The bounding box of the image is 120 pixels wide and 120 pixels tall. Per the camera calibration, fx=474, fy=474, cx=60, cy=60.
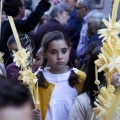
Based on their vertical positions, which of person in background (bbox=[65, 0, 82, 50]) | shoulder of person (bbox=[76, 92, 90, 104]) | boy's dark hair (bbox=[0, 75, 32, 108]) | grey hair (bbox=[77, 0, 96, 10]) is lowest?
person in background (bbox=[65, 0, 82, 50])

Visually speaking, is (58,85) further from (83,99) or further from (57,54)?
(83,99)

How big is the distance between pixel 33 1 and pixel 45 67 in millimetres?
6661

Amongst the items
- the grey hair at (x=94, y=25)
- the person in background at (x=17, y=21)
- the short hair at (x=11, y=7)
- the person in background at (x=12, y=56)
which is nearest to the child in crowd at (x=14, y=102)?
the person in background at (x=12, y=56)

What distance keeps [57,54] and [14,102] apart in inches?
76.7

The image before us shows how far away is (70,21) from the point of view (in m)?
5.73

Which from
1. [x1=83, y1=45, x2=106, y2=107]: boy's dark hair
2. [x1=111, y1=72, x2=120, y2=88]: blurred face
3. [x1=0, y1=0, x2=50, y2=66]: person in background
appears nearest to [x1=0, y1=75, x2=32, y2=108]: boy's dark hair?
[x1=111, y1=72, x2=120, y2=88]: blurred face

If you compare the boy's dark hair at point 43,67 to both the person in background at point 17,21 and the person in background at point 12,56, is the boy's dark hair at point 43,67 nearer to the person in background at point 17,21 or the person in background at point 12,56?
the person in background at point 12,56

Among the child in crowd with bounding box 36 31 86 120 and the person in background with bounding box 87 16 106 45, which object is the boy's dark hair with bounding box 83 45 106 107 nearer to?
the child in crowd with bounding box 36 31 86 120

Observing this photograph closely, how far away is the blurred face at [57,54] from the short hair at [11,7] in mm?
1567

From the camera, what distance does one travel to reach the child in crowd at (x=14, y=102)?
0.93 meters

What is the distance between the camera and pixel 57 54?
2889mm

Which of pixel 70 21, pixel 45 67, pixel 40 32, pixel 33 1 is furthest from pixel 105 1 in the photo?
pixel 45 67

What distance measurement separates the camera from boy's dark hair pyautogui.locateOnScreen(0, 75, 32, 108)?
0.94 meters

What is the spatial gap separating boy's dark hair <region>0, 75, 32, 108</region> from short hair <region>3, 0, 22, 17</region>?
3.45 metres
